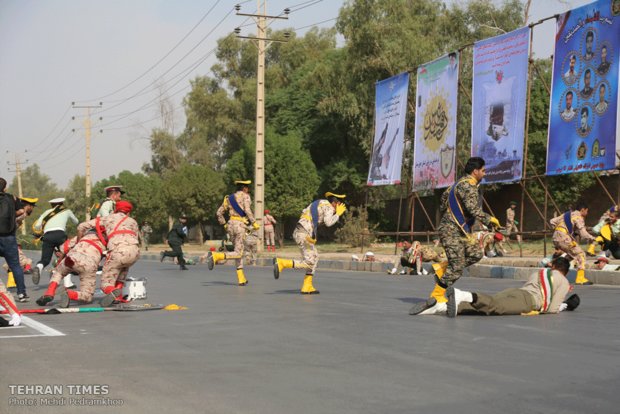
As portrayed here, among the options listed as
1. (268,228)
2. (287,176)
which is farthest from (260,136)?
(287,176)

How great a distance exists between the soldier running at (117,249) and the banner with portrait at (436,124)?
17.3m

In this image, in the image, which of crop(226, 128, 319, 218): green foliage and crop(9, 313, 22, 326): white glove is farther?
crop(226, 128, 319, 218): green foliage

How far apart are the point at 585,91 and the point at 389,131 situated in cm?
1001

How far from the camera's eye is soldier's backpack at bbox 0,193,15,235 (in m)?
13.5

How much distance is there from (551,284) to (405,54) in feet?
126

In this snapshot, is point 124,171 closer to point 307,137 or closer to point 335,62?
point 307,137

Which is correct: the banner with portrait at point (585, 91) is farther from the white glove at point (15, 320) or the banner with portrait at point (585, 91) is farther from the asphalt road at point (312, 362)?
the white glove at point (15, 320)

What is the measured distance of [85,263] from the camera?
40.8 feet

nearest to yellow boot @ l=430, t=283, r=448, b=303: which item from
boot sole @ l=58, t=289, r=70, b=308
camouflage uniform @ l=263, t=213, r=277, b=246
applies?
boot sole @ l=58, t=289, r=70, b=308

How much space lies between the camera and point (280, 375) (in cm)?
666

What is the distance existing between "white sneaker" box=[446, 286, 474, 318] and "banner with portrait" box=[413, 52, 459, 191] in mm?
17786

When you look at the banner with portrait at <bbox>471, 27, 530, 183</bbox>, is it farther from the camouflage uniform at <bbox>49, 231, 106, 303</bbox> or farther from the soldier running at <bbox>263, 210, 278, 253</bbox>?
the soldier running at <bbox>263, 210, 278, 253</bbox>

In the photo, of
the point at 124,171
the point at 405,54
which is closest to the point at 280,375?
the point at 405,54

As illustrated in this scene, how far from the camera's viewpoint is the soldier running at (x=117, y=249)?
12252 mm
